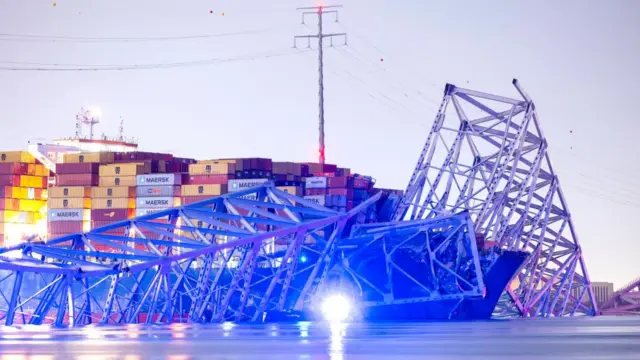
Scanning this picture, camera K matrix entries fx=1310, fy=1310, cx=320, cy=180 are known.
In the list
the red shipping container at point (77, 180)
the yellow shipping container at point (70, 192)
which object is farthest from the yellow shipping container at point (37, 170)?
the yellow shipping container at point (70, 192)

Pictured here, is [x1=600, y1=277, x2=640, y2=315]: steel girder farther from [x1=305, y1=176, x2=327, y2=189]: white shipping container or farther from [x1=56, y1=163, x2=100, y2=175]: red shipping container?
[x1=56, y1=163, x2=100, y2=175]: red shipping container

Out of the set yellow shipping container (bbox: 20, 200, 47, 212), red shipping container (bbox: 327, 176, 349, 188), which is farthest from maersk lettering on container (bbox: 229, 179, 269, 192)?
yellow shipping container (bbox: 20, 200, 47, 212)

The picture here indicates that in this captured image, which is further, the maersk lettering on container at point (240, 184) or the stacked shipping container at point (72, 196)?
the stacked shipping container at point (72, 196)

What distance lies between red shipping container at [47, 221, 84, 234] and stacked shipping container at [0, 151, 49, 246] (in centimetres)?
707

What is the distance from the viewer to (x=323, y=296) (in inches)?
4028

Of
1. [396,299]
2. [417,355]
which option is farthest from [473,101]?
[417,355]

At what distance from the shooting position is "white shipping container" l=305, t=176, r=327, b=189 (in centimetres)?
13075

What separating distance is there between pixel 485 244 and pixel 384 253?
9.58 m

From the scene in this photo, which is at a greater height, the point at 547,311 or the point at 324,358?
the point at 324,358

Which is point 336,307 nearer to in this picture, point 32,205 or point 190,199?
point 190,199

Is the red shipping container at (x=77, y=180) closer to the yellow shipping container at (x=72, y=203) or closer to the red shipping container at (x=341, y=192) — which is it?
the yellow shipping container at (x=72, y=203)

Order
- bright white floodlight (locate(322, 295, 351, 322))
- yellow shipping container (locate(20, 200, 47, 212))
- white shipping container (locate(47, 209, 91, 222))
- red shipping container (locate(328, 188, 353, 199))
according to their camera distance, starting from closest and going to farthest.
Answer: bright white floodlight (locate(322, 295, 351, 322)) → red shipping container (locate(328, 188, 353, 199)) → white shipping container (locate(47, 209, 91, 222)) → yellow shipping container (locate(20, 200, 47, 212))

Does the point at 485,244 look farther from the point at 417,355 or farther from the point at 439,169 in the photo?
the point at 417,355

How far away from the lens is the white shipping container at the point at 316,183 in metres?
131
